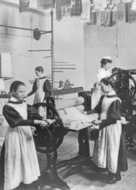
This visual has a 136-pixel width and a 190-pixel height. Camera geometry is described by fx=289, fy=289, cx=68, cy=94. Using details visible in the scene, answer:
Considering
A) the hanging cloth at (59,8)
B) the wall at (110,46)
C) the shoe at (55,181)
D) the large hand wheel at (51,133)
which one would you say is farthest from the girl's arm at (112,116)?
the wall at (110,46)

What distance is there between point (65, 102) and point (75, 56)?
3.49m

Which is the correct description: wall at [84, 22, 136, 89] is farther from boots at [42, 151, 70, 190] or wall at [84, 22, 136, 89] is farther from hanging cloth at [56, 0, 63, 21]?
boots at [42, 151, 70, 190]

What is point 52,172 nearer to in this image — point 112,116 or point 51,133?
point 51,133

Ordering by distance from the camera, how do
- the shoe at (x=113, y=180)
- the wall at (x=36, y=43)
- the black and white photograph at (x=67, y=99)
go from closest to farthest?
the black and white photograph at (x=67, y=99) < the shoe at (x=113, y=180) < the wall at (x=36, y=43)

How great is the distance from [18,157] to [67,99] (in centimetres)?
106

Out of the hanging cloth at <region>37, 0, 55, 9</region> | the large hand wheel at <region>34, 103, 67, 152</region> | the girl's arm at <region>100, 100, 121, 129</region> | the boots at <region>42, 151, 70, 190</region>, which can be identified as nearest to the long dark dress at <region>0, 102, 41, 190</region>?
the large hand wheel at <region>34, 103, 67, 152</region>

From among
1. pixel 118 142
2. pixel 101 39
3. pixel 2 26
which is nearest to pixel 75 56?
pixel 101 39

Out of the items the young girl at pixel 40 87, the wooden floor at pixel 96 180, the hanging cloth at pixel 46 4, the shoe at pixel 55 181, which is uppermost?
the hanging cloth at pixel 46 4

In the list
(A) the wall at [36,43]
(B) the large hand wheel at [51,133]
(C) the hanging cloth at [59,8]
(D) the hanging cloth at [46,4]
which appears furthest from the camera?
(A) the wall at [36,43]

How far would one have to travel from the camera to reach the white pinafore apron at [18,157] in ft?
8.43

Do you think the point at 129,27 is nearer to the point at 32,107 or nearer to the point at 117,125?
the point at 117,125

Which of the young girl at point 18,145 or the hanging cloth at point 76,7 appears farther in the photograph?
the hanging cloth at point 76,7

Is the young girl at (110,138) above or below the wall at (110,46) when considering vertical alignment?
below

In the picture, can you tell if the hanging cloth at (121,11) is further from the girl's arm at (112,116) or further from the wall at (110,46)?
the girl's arm at (112,116)
